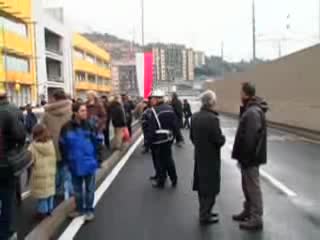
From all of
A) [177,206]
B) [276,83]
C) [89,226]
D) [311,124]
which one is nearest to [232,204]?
[177,206]

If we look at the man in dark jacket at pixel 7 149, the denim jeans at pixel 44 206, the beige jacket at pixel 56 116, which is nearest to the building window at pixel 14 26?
the beige jacket at pixel 56 116

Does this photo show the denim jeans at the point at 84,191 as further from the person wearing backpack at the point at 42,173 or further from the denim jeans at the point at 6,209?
the denim jeans at the point at 6,209

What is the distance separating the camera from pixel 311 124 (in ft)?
86.5

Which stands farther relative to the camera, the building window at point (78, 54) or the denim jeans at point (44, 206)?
the building window at point (78, 54)

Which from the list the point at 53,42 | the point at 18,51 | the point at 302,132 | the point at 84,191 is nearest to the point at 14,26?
the point at 18,51

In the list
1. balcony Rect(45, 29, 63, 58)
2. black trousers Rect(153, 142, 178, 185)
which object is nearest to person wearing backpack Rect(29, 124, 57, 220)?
black trousers Rect(153, 142, 178, 185)

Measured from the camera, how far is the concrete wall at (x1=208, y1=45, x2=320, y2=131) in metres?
26.0

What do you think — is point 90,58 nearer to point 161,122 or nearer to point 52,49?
point 52,49

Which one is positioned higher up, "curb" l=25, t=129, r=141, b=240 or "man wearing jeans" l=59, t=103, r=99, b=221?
"man wearing jeans" l=59, t=103, r=99, b=221

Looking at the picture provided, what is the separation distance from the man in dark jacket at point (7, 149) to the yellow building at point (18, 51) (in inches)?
2051

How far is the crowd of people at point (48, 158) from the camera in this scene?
19.6 feet

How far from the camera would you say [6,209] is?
607cm

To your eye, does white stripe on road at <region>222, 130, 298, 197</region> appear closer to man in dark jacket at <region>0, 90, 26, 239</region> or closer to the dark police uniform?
the dark police uniform

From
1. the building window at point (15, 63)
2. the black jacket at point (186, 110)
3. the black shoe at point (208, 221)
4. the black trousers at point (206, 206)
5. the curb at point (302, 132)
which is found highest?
the building window at point (15, 63)
